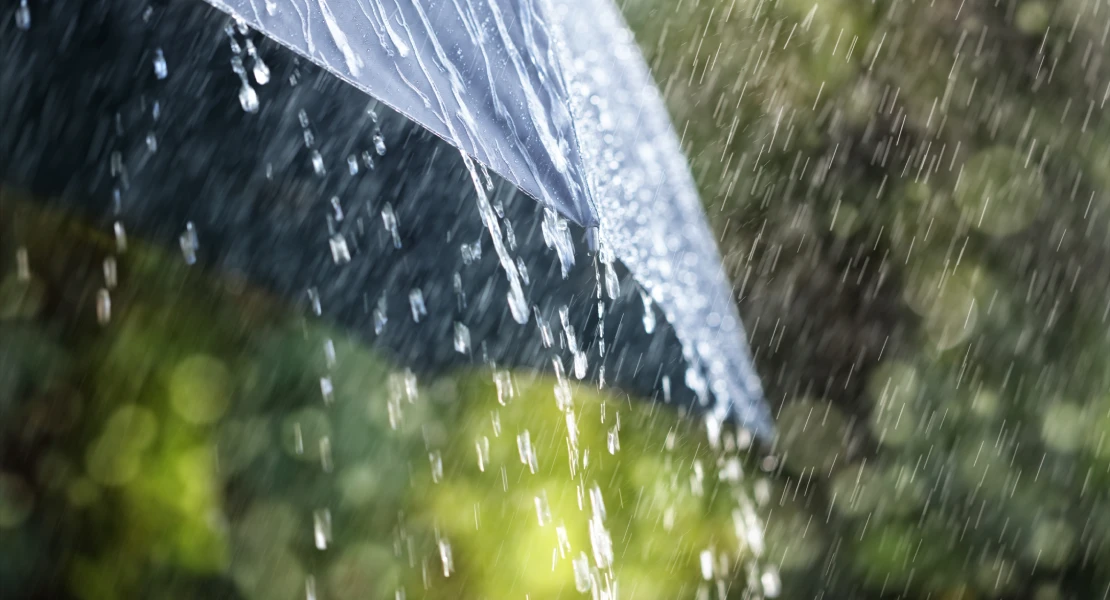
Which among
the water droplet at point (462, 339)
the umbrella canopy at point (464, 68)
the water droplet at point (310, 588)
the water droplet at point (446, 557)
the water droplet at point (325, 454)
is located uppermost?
the umbrella canopy at point (464, 68)

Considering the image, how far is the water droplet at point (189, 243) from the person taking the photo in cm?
210

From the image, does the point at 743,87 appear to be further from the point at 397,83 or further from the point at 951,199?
the point at 397,83

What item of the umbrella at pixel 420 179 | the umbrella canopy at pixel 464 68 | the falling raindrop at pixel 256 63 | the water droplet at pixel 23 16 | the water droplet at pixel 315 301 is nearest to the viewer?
the umbrella canopy at pixel 464 68

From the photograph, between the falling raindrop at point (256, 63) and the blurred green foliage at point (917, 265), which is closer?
the falling raindrop at point (256, 63)

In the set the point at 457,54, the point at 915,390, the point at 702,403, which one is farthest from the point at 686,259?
the point at 915,390

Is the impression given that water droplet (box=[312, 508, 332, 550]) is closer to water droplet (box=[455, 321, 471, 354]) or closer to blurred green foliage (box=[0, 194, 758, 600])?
blurred green foliage (box=[0, 194, 758, 600])

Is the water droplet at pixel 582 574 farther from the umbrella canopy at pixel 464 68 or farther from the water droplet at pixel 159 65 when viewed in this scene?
the water droplet at pixel 159 65

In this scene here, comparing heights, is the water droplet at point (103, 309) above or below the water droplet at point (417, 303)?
below

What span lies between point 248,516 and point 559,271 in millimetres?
1101

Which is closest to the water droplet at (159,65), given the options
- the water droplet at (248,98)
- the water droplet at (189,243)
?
the water droplet at (248,98)

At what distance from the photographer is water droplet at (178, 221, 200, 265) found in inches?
82.7

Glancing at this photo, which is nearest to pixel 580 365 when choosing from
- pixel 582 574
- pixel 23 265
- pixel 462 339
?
pixel 462 339

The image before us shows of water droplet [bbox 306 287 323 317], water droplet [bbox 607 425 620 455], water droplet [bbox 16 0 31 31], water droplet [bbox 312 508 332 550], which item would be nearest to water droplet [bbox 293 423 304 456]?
water droplet [bbox 312 508 332 550]

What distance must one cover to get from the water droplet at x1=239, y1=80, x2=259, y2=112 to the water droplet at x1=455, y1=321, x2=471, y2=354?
0.78 meters
